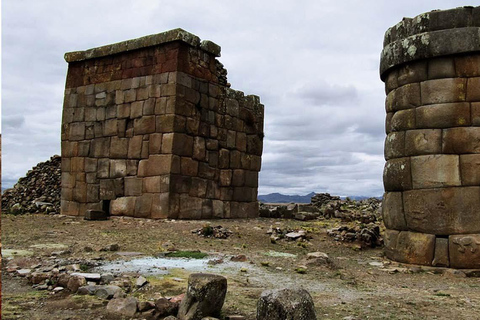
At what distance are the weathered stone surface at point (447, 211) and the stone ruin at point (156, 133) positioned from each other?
603cm

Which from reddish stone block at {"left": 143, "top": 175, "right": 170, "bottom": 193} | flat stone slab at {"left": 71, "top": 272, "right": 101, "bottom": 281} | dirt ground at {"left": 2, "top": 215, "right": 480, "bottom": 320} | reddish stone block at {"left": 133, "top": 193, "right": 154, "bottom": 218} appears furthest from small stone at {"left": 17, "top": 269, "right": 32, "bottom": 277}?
reddish stone block at {"left": 133, "top": 193, "right": 154, "bottom": 218}

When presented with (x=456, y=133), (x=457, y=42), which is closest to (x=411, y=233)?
(x=456, y=133)

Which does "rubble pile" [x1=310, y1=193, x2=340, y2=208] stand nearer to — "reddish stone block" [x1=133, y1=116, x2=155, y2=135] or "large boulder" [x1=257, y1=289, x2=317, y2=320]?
"reddish stone block" [x1=133, y1=116, x2=155, y2=135]

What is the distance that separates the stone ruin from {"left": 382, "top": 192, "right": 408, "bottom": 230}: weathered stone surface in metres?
5.38

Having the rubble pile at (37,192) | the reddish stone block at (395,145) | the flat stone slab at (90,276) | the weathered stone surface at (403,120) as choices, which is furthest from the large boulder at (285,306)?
the rubble pile at (37,192)

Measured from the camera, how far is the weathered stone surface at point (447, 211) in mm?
6457

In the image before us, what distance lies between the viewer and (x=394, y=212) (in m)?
7.14

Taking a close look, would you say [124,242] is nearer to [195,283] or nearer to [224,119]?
[195,283]

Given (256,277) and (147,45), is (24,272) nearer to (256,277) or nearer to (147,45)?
(256,277)

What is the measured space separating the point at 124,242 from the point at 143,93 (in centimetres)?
495

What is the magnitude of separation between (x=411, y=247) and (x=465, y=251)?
0.75 m

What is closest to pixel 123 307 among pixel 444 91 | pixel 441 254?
pixel 441 254

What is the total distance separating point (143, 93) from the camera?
11.5 m

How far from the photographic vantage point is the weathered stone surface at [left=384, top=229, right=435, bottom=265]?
6590mm
